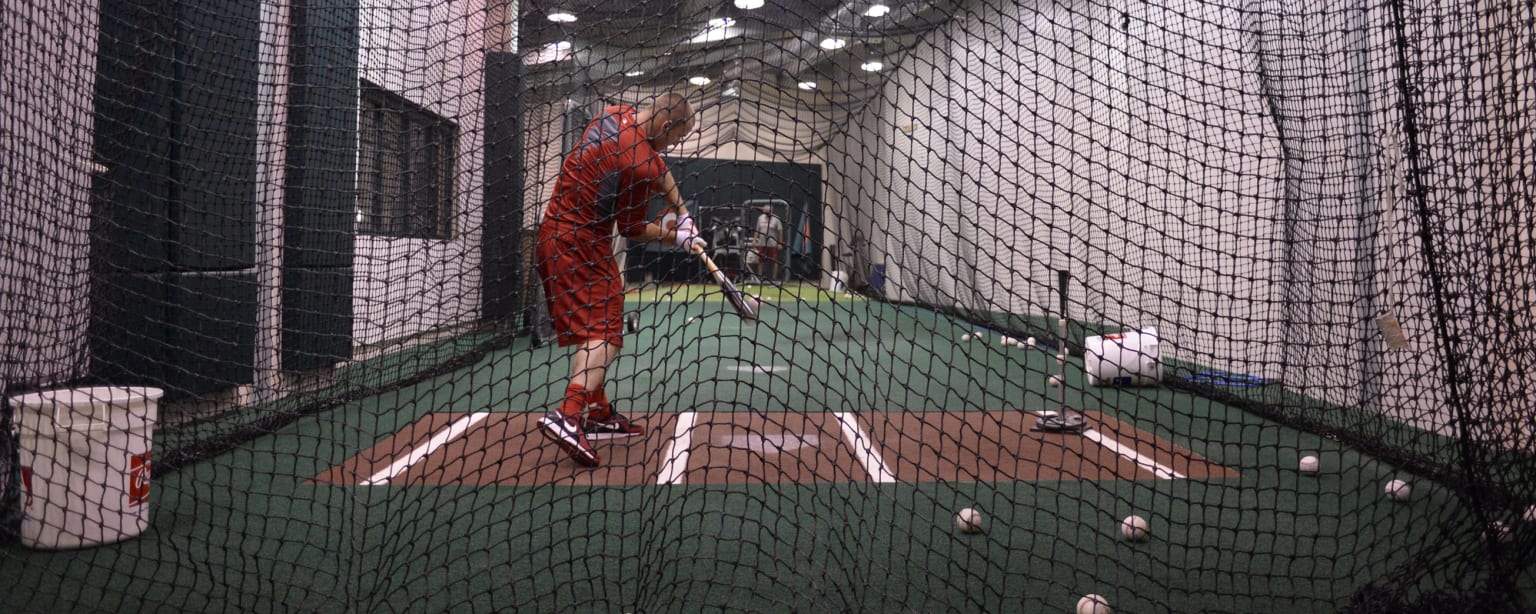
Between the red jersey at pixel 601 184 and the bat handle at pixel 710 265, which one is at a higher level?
the red jersey at pixel 601 184

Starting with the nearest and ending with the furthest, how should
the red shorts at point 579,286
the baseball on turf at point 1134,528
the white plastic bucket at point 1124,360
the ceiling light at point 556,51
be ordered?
1. the baseball on turf at point 1134,528
2. the ceiling light at point 556,51
3. the red shorts at point 579,286
4. the white plastic bucket at point 1124,360

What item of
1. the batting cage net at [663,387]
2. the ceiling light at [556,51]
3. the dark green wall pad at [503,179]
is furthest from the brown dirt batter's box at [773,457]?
the ceiling light at [556,51]

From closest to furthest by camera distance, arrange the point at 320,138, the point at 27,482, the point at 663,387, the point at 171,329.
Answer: the point at 27,482
the point at 663,387
the point at 171,329
the point at 320,138

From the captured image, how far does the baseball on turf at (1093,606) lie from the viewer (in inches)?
67.7

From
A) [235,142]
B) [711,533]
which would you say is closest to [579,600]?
[711,533]

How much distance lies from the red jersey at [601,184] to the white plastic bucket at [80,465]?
127 cm

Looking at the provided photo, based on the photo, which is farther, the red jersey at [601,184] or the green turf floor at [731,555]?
the red jersey at [601,184]

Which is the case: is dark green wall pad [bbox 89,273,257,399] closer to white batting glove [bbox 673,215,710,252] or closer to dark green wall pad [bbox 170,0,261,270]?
dark green wall pad [bbox 170,0,261,270]

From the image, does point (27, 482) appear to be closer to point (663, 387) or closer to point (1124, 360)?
point (663, 387)

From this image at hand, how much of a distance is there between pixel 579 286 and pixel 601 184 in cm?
37

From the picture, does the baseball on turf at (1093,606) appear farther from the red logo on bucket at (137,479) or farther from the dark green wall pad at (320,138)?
the dark green wall pad at (320,138)

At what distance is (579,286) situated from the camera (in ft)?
9.57

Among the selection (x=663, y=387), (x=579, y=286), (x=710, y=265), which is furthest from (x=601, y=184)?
(x=663, y=387)

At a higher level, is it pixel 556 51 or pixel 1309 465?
pixel 556 51
